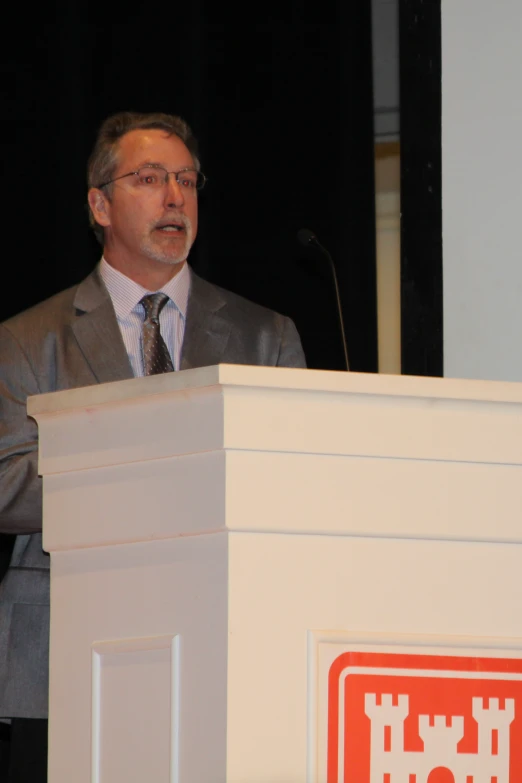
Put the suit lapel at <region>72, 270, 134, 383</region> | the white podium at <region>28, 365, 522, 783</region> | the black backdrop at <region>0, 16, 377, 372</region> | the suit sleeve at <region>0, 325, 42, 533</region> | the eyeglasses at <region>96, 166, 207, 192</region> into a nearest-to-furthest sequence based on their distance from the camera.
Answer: the white podium at <region>28, 365, 522, 783</region> → the suit sleeve at <region>0, 325, 42, 533</region> → the suit lapel at <region>72, 270, 134, 383</region> → the eyeglasses at <region>96, 166, 207, 192</region> → the black backdrop at <region>0, 16, 377, 372</region>

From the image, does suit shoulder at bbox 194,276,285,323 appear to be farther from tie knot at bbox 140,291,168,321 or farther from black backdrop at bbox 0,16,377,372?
black backdrop at bbox 0,16,377,372

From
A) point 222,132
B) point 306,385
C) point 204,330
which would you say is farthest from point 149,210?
point 306,385

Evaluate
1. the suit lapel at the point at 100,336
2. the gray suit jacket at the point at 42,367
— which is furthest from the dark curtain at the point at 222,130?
the suit lapel at the point at 100,336

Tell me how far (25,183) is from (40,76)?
0.88 feet

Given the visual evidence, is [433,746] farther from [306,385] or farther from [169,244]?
[169,244]

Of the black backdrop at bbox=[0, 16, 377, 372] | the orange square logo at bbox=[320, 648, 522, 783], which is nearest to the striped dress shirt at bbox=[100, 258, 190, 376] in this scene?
the black backdrop at bbox=[0, 16, 377, 372]

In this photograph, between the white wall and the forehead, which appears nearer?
the white wall

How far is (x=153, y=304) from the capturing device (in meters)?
2.20

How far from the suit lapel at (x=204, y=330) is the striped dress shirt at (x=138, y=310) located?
3 cm

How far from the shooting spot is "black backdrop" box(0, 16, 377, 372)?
2926 millimetres

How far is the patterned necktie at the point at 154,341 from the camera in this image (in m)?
2.07

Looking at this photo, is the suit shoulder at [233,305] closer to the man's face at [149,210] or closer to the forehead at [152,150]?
the man's face at [149,210]

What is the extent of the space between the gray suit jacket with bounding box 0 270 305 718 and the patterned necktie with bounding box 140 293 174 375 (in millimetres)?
41

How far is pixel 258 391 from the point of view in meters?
1.07
